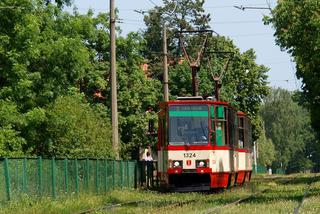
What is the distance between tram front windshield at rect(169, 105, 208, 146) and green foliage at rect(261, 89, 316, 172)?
377ft

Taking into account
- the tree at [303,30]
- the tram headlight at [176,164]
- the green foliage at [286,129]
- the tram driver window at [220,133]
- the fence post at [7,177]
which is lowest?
the fence post at [7,177]

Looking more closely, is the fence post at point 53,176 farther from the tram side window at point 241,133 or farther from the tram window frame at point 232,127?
the tram side window at point 241,133

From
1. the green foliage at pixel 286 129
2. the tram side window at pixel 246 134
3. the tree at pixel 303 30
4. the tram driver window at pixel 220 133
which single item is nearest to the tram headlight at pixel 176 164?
the tram driver window at pixel 220 133

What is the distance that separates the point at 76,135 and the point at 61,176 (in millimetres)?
6981

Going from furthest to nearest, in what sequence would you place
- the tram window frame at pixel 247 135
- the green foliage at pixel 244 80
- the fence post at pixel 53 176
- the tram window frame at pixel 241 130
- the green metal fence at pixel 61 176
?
the green foliage at pixel 244 80 → the tram window frame at pixel 247 135 → the tram window frame at pixel 241 130 → the fence post at pixel 53 176 → the green metal fence at pixel 61 176

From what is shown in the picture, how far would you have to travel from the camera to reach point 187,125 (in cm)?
2980

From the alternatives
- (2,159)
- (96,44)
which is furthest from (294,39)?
(96,44)

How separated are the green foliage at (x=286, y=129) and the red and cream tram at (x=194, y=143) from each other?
11389 centimetres

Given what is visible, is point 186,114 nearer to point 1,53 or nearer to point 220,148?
point 220,148

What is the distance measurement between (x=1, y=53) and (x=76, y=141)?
635 cm

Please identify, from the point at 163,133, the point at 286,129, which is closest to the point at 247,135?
the point at 163,133

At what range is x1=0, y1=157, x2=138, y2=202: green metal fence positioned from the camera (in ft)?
A: 73.5

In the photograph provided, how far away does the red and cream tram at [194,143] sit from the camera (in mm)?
29594

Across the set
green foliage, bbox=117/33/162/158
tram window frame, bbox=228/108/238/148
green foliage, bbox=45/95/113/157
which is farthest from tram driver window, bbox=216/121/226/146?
green foliage, bbox=117/33/162/158
